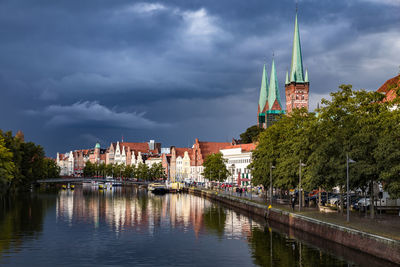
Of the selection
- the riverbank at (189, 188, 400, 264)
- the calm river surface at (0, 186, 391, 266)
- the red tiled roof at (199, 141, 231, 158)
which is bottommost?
the calm river surface at (0, 186, 391, 266)

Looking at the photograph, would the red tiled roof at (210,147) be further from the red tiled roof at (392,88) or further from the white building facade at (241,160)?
the red tiled roof at (392,88)

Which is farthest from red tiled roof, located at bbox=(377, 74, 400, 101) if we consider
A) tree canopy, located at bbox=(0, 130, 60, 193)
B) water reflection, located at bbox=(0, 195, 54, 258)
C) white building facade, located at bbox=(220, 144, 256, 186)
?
white building facade, located at bbox=(220, 144, 256, 186)

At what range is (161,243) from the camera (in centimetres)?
4875

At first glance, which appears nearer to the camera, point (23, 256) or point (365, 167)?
point (23, 256)

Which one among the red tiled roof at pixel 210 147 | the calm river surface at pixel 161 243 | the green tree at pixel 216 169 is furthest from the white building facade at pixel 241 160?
the calm river surface at pixel 161 243

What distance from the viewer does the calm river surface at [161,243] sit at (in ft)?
130

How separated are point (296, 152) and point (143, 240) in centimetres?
2348

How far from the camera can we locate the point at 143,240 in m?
50.6

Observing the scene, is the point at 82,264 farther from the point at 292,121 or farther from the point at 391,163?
the point at 292,121

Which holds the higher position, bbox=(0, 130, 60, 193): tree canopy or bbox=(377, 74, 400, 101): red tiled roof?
bbox=(377, 74, 400, 101): red tiled roof

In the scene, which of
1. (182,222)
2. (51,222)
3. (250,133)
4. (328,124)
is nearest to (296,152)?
(328,124)

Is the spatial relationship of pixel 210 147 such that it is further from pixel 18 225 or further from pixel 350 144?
pixel 350 144

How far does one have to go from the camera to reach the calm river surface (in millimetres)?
39656

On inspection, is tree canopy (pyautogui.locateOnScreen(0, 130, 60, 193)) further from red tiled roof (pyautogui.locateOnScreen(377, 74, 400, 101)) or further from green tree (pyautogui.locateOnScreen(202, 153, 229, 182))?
red tiled roof (pyautogui.locateOnScreen(377, 74, 400, 101))
